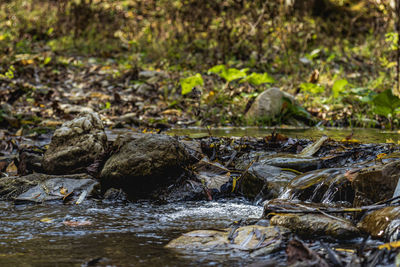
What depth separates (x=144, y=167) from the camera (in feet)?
9.48

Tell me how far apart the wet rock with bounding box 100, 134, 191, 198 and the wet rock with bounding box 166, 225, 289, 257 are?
1.02 meters

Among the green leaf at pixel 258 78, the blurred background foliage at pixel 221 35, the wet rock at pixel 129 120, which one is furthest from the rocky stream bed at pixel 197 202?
the blurred background foliage at pixel 221 35

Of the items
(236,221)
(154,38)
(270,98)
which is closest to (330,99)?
(270,98)

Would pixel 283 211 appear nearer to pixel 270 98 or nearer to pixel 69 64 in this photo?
pixel 270 98

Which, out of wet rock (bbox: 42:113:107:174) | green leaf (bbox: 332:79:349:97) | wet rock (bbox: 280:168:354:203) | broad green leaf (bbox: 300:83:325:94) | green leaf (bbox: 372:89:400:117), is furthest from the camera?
broad green leaf (bbox: 300:83:325:94)

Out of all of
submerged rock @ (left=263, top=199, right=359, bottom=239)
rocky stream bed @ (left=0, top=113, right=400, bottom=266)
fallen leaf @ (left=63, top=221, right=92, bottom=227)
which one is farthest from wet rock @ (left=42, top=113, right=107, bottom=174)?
submerged rock @ (left=263, top=199, right=359, bottom=239)

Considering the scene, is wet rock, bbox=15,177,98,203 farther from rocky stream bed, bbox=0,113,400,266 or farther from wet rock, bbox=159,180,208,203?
wet rock, bbox=159,180,208,203

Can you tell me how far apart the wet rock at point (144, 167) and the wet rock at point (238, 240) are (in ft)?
3.35

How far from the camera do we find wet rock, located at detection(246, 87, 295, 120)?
5.89 m

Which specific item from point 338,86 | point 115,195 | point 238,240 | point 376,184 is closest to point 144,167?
Answer: point 115,195

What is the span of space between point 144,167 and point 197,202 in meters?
0.44

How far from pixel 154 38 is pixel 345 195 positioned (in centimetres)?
880

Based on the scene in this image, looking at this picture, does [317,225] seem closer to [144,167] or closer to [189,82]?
[144,167]

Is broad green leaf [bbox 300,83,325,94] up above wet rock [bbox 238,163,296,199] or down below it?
above
